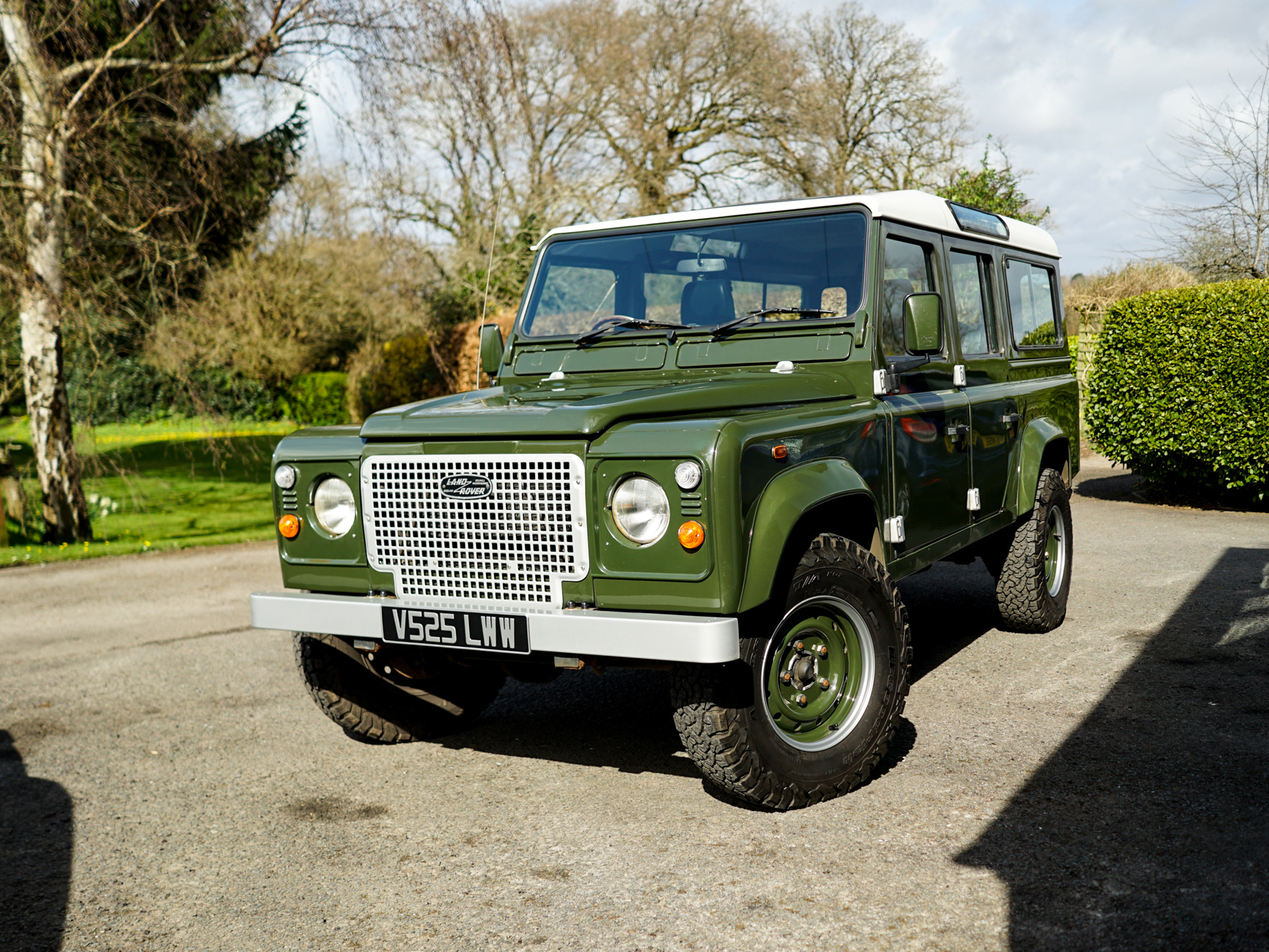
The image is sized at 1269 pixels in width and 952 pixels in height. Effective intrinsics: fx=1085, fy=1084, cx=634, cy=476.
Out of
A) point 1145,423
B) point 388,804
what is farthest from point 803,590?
point 1145,423

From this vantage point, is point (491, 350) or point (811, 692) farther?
point (491, 350)

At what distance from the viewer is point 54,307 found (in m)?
10.4

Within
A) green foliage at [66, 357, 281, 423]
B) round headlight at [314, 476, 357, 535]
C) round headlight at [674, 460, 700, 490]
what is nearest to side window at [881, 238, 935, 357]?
round headlight at [674, 460, 700, 490]

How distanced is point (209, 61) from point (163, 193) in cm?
177

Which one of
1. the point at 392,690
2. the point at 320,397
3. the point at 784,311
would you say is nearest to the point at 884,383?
the point at 784,311

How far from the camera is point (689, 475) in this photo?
11.0 feet

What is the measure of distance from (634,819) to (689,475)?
4.46ft

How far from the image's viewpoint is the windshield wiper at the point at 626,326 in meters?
4.79

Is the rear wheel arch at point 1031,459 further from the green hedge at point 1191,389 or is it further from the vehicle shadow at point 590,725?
the green hedge at point 1191,389

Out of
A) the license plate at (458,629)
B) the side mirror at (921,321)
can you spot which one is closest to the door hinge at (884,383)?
the side mirror at (921,321)

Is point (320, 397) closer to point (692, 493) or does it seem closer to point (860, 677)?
point (860, 677)

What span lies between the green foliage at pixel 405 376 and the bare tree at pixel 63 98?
8134 mm

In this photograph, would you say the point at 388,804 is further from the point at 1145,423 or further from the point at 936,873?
the point at 1145,423

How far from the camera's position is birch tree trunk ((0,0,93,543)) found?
10000 mm
